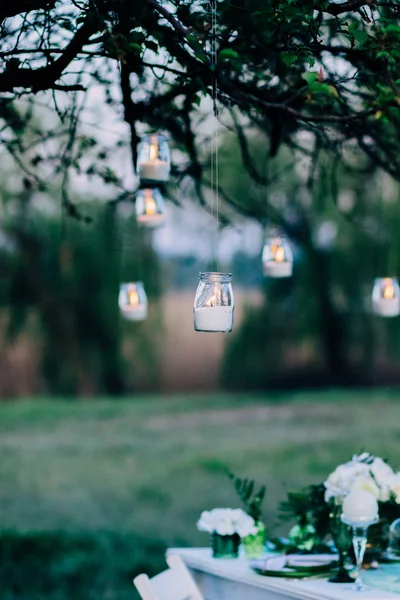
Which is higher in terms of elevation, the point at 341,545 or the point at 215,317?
the point at 215,317

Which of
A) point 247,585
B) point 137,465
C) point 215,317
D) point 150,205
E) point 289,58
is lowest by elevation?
point 137,465

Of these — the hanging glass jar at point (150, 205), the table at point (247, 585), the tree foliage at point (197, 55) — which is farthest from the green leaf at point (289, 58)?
the hanging glass jar at point (150, 205)

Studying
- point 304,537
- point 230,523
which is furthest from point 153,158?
point 304,537

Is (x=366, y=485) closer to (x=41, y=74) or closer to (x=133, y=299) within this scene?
(x=41, y=74)

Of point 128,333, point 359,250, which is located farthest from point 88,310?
point 359,250

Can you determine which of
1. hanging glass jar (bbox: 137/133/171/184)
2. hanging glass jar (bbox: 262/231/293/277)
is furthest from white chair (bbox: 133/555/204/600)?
hanging glass jar (bbox: 262/231/293/277)

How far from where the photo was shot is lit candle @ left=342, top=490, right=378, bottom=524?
2949mm

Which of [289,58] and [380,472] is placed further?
[380,472]

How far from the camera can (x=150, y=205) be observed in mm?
4426

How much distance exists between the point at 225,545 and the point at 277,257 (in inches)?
63.5

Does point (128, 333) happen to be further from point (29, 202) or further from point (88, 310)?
point (29, 202)

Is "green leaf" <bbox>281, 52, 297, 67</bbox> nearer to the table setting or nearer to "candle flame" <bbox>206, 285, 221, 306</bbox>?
"candle flame" <bbox>206, 285, 221, 306</bbox>

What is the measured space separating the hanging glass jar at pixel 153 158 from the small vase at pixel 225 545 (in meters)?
1.31

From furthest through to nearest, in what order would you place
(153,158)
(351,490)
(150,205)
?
(150,205) → (153,158) → (351,490)
